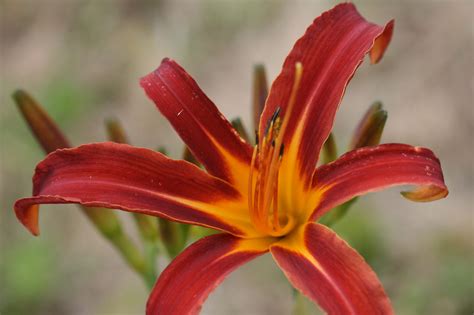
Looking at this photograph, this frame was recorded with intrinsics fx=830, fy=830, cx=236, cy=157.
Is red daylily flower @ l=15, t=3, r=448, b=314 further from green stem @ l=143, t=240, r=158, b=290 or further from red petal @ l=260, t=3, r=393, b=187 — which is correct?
green stem @ l=143, t=240, r=158, b=290

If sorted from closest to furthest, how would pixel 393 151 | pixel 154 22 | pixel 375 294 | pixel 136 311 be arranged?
1. pixel 375 294
2. pixel 393 151
3. pixel 136 311
4. pixel 154 22

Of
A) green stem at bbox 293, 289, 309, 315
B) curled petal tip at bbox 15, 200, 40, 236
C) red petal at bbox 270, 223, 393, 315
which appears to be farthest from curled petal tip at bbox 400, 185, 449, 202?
curled petal tip at bbox 15, 200, 40, 236

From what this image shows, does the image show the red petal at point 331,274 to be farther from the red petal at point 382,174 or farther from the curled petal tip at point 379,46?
the curled petal tip at point 379,46

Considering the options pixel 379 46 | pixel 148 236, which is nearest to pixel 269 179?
pixel 379 46

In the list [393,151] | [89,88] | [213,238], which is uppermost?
[89,88]

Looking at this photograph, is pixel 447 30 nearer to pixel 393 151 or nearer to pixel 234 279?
pixel 234 279

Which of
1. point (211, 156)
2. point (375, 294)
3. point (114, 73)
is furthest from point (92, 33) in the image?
point (375, 294)

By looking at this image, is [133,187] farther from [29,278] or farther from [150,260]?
[29,278]
